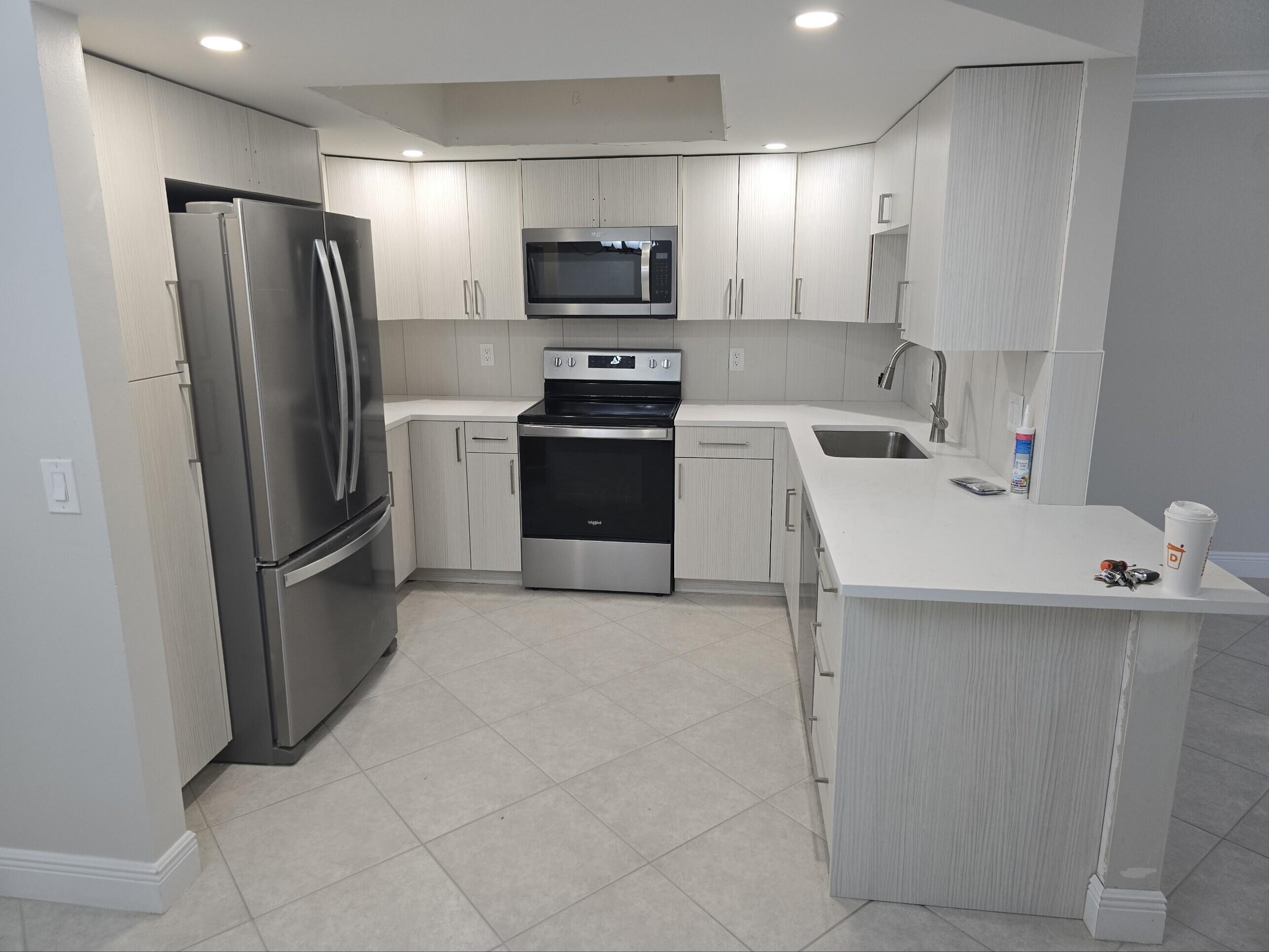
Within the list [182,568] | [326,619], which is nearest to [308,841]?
[326,619]

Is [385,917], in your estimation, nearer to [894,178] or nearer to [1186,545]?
[1186,545]

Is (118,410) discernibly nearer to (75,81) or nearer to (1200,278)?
(75,81)

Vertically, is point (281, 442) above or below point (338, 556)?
above

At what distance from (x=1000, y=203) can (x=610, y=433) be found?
6.17 feet

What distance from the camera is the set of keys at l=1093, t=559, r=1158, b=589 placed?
1.71 metres

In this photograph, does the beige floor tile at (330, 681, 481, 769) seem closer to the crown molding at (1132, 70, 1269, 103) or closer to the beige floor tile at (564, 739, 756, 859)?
the beige floor tile at (564, 739, 756, 859)

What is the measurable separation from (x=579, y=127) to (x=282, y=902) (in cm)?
294

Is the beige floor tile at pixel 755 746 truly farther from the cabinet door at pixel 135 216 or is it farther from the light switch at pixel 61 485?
the cabinet door at pixel 135 216

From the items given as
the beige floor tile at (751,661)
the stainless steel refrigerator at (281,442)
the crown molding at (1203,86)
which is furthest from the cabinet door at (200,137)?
the crown molding at (1203,86)

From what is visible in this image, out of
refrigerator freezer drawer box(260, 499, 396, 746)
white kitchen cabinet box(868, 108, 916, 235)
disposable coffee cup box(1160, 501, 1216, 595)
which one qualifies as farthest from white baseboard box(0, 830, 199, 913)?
white kitchen cabinet box(868, 108, 916, 235)

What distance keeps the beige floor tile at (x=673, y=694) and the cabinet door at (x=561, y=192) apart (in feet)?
6.84

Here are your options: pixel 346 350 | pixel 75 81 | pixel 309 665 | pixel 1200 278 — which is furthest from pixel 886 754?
pixel 1200 278

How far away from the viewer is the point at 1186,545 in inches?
64.9

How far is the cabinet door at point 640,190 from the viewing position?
12.3 feet
